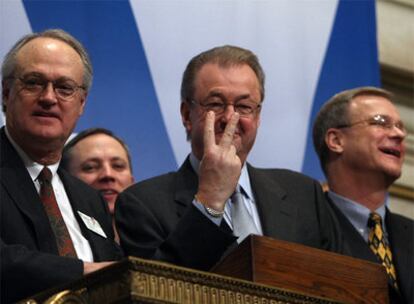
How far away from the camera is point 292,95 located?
5.53 m

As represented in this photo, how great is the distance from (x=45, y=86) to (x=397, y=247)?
1455mm

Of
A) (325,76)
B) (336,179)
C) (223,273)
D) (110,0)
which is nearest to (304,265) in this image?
(223,273)

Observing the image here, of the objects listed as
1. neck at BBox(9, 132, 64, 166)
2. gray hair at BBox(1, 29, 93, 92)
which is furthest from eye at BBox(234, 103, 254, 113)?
neck at BBox(9, 132, 64, 166)

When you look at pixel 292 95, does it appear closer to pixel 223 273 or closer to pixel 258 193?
pixel 258 193

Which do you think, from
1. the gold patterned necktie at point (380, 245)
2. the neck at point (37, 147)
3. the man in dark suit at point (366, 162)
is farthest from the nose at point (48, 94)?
the gold patterned necktie at point (380, 245)

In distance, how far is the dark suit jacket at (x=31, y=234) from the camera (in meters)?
3.04

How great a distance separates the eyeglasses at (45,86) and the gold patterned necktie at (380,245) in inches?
49.7

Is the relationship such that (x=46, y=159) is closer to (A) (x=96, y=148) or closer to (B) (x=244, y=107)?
(B) (x=244, y=107)

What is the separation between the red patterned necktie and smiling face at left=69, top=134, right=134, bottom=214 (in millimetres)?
1146

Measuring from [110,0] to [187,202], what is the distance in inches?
66.7

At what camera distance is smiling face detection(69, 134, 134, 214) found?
15.4 feet

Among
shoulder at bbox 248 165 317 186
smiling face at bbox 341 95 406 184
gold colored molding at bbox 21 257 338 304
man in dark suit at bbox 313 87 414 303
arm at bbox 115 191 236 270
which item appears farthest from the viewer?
smiling face at bbox 341 95 406 184

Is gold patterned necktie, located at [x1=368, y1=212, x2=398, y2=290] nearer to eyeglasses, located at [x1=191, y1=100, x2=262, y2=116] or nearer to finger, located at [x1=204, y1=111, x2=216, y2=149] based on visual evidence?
eyeglasses, located at [x1=191, y1=100, x2=262, y2=116]

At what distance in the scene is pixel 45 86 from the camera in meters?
3.57
